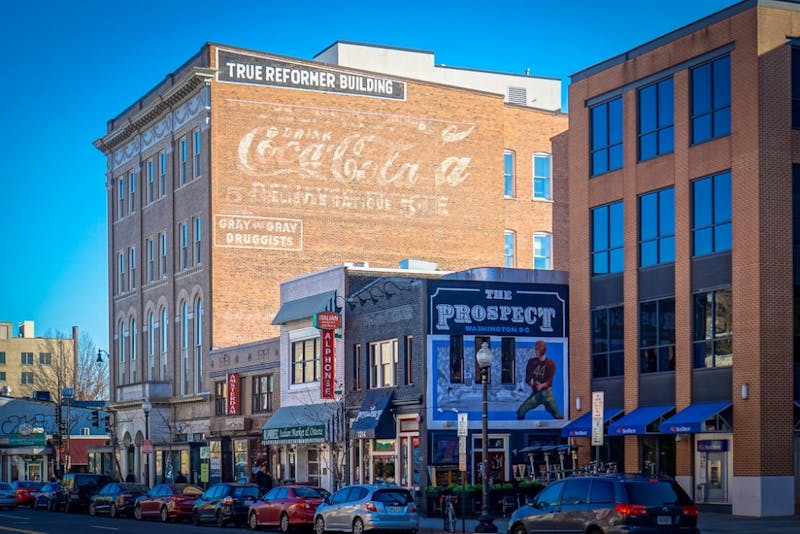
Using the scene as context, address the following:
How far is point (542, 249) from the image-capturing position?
239 ft

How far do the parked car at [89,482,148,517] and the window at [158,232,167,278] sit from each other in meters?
20.9

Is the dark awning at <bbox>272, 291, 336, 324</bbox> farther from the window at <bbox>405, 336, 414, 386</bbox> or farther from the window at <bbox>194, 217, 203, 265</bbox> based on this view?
the window at <bbox>194, 217, 203, 265</bbox>

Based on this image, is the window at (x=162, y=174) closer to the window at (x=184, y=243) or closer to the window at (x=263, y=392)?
the window at (x=184, y=243)

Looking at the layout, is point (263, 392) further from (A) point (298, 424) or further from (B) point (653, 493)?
(B) point (653, 493)

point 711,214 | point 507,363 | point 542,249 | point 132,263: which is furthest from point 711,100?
point 132,263

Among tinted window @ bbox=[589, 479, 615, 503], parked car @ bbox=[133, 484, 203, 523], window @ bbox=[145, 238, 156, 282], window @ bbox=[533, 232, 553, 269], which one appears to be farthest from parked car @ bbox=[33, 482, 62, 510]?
tinted window @ bbox=[589, 479, 615, 503]

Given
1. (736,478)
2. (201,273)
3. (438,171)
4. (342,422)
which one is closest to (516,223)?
(438,171)

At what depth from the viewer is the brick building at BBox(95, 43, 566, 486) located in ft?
215

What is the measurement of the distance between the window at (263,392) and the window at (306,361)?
10.5 ft

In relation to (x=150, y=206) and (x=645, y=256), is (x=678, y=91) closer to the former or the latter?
(x=645, y=256)

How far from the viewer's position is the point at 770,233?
124ft

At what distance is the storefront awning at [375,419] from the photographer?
46500 millimetres

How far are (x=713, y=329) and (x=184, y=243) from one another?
36797 mm

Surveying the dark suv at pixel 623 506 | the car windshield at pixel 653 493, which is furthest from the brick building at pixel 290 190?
the car windshield at pixel 653 493
